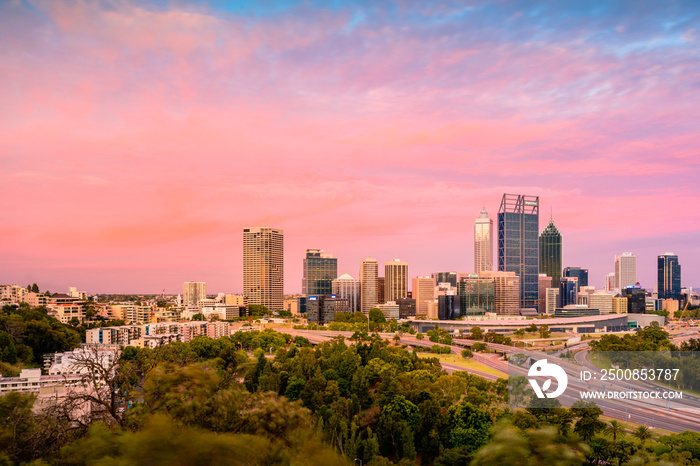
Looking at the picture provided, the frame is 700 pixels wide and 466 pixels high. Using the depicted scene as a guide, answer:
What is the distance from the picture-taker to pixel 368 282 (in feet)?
285

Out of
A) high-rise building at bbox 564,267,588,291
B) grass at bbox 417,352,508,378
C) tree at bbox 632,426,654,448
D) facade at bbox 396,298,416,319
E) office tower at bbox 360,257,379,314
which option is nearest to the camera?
tree at bbox 632,426,654,448

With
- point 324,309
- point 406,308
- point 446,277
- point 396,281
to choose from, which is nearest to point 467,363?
point 324,309

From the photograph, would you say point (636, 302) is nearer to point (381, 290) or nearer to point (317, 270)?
point (381, 290)

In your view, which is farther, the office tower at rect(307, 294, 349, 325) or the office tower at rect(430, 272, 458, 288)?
the office tower at rect(430, 272, 458, 288)

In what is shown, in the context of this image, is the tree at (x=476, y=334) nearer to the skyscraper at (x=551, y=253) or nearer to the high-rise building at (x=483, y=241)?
the skyscraper at (x=551, y=253)

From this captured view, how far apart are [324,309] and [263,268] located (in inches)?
1274

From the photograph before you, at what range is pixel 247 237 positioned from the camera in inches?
3976

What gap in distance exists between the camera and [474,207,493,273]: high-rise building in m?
129

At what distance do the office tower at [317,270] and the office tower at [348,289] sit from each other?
47.6ft

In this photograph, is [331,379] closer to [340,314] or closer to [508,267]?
[340,314]

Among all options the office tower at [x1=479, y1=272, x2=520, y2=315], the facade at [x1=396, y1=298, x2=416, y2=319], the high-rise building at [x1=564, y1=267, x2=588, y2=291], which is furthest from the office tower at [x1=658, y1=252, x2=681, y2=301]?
the facade at [x1=396, y1=298, x2=416, y2=319]

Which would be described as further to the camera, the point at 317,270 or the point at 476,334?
the point at 317,270

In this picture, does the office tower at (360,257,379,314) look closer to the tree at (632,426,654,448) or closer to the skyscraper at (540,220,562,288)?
the skyscraper at (540,220,562,288)

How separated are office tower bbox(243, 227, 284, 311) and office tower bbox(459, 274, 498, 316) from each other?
126 ft
